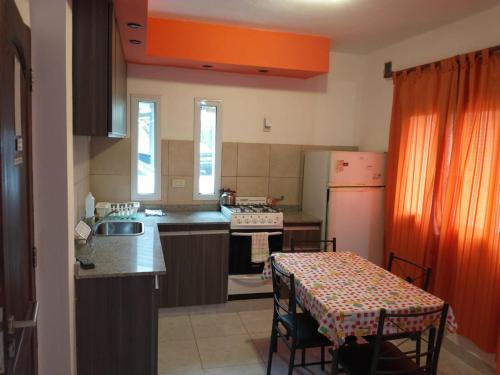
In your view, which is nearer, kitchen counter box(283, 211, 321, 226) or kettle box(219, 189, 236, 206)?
kitchen counter box(283, 211, 321, 226)

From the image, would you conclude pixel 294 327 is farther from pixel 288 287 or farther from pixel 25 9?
pixel 25 9

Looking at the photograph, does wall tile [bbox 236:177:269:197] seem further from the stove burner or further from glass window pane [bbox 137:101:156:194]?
glass window pane [bbox 137:101:156:194]

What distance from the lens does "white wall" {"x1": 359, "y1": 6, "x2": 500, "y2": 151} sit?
2.91 meters

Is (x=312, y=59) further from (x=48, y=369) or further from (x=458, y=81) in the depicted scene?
(x=48, y=369)

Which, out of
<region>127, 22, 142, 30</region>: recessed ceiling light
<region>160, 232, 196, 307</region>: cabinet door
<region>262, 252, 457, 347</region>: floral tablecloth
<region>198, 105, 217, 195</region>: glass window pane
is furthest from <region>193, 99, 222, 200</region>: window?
<region>262, 252, 457, 347</region>: floral tablecloth

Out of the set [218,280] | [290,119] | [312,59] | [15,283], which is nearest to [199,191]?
[218,280]

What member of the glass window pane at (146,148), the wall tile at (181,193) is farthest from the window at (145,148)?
the wall tile at (181,193)

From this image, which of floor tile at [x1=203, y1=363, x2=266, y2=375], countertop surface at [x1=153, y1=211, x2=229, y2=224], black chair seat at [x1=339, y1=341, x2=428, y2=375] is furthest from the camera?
countertop surface at [x1=153, y1=211, x2=229, y2=224]

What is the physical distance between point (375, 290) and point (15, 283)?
1.81 meters

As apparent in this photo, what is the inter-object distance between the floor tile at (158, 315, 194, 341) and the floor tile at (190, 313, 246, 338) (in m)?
0.06

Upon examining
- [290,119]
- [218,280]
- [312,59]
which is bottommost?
[218,280]

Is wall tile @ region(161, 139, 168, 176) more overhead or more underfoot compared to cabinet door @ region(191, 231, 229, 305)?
more overhead

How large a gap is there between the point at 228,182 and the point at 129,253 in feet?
5.91

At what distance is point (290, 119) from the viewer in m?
4.30
